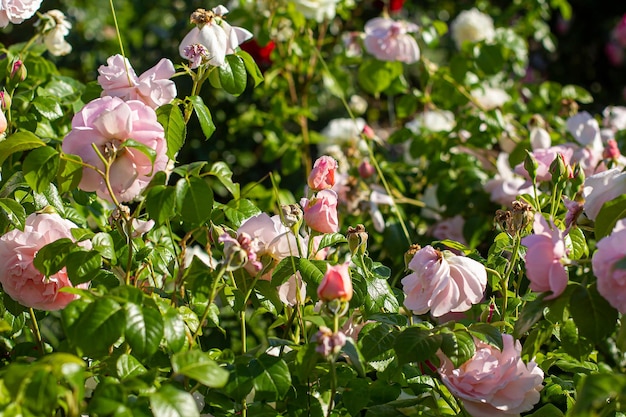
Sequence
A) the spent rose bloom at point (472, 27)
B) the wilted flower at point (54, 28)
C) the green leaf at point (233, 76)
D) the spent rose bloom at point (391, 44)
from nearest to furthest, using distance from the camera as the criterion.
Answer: the green leaf at point (233, 76) → the wilted flower at point (54, 28) → the spent rose bloom at point (391, 44) → the spent rose bloom at point (472, 27)

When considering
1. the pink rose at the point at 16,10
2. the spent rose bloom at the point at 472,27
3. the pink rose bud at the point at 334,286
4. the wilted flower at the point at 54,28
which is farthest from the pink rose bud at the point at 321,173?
Answer: the spent rose bloom at the point at 472,27

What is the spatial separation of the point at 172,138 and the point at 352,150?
115 centimetres

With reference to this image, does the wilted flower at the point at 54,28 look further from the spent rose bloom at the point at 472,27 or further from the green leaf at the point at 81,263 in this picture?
the spent rose bloom at the point at 472,27

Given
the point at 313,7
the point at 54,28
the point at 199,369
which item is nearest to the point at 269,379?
the point at 199,369

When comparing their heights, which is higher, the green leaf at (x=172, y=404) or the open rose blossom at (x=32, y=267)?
the green leaf at (x=172, y=404)

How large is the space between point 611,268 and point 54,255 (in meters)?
0.59

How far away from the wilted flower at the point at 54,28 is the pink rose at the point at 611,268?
3.31ft

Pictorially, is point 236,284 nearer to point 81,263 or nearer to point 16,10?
point 81,263

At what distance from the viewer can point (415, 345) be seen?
896 mm

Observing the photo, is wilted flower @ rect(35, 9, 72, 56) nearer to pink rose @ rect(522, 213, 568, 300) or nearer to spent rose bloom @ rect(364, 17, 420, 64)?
spent rose bloom @ rect(364, 17, 420, 64)

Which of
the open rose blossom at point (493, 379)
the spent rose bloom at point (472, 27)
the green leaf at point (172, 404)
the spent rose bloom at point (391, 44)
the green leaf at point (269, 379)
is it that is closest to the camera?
the green leaf at point (172, 404)

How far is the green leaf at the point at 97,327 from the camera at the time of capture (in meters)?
0.79

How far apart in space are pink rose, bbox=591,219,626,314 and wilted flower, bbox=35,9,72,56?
1.01 metres

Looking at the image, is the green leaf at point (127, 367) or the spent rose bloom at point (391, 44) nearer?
the green leaf at point (127, 367)
